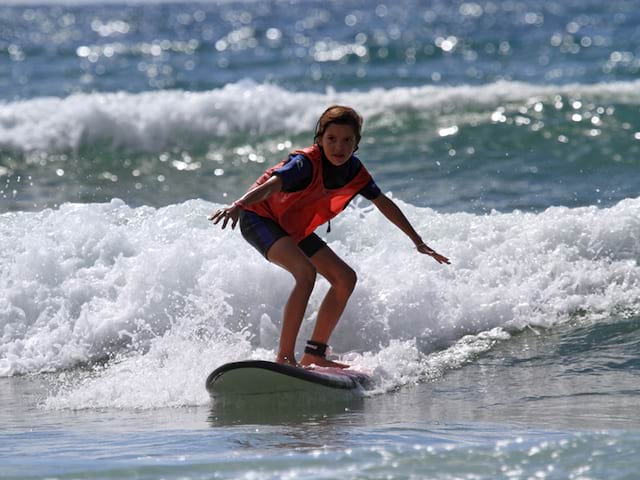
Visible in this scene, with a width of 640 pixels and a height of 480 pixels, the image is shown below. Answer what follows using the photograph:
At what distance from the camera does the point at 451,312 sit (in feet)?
24.5

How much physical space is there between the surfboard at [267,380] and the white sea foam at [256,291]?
1.31 feet

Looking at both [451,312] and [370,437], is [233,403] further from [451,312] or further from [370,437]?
[451,312]

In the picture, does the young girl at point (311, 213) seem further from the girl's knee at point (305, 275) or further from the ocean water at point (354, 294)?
the ocean water at point (354, 294)

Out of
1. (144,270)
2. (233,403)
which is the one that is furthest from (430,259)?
(233,403)

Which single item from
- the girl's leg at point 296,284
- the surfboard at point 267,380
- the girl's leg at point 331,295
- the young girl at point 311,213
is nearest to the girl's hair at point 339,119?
the young girl at point 311,213

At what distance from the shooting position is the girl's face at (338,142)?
597cm

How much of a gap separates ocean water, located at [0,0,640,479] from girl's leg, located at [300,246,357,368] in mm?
370

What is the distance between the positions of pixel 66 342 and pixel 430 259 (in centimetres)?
255

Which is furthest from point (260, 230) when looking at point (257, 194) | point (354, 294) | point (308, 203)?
point (354, 294)

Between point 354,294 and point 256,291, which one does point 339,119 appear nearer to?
point 354,294

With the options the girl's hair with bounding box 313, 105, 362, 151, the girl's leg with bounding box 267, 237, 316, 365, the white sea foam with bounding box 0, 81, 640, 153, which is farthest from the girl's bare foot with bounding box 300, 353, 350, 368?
the white sea foam with bounding box 0, 81, 640, 153

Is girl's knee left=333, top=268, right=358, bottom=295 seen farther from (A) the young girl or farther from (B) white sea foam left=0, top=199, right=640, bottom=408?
(B) white sea foam left=0, top=199, right=640, bottom=408

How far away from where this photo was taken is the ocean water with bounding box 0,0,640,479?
4965 mm

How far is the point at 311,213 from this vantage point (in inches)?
246
